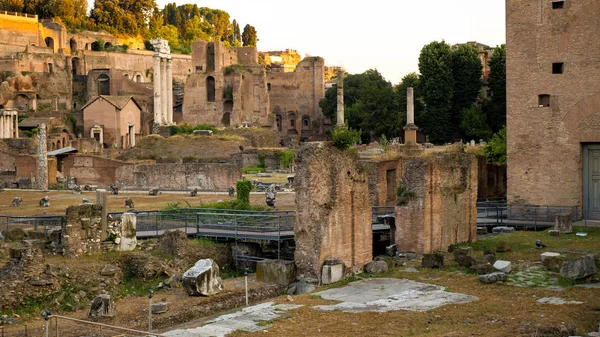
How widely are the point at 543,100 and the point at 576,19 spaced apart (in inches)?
110

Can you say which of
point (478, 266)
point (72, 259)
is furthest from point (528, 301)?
point (72, 259)

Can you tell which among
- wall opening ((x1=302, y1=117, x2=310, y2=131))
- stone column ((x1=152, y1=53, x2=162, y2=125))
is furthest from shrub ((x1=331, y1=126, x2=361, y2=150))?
wall opening ((x1=302, y1=117, x2=310, y2=131))

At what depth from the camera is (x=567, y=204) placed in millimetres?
25781

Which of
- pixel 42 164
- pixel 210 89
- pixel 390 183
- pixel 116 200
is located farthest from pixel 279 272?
pixel 210 89

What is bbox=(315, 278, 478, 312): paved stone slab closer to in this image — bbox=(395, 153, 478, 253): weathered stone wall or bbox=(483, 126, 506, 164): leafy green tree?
bbox=(395, 153, 478, 253): weathered stone wall

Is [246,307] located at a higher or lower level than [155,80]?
lower

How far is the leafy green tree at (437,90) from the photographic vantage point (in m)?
60.4

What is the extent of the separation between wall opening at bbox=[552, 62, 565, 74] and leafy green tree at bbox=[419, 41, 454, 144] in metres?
34.3

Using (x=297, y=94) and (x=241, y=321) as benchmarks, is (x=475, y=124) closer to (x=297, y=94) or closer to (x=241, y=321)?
(x=297, y=94)

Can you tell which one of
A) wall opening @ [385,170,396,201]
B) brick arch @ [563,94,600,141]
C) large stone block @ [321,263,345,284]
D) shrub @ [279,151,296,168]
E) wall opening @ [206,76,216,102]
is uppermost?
wall opening @ [206,76,216,102]

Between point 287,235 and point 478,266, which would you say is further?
point 287,235

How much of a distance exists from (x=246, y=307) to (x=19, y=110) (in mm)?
61874

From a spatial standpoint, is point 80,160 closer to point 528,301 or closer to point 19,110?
A: point 19,110

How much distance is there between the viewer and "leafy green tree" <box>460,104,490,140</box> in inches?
2291
